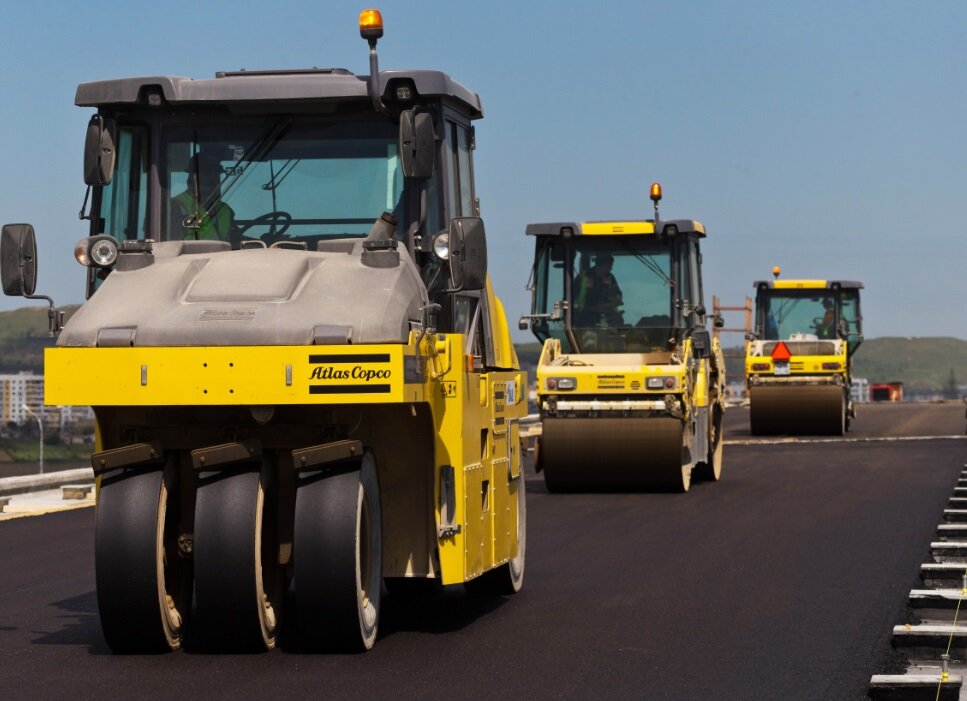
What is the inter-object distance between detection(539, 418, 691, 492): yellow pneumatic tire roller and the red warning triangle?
1230 centimetres

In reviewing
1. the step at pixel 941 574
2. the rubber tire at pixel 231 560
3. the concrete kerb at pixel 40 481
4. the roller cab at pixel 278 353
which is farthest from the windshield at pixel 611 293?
the rubber tire at pixel 231 560

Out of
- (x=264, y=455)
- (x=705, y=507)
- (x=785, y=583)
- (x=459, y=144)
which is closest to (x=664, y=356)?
(x=705, y=507)

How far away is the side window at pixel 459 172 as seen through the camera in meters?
9.01

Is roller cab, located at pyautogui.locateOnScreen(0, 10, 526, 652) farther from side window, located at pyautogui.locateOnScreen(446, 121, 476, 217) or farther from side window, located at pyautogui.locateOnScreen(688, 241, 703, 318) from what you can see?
side window, located at pyautogui.locateOnScreen(688, 241, 703, 318)

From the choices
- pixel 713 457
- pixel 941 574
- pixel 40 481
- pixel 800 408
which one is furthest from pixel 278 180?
pixel 800 408

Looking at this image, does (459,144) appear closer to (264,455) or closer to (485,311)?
(485,311)

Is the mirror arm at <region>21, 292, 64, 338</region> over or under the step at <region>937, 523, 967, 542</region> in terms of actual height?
over

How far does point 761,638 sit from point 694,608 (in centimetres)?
109

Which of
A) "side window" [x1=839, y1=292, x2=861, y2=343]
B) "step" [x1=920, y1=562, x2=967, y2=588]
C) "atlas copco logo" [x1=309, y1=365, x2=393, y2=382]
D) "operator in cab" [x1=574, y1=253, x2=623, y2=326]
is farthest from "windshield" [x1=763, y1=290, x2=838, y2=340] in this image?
"atlas copco logo" [x1=309, y1=365, x2=393, y2=382]

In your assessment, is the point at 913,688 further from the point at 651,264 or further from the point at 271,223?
the point at 651,264

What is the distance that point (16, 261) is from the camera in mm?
7922

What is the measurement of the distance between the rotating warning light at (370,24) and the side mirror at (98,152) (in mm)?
1578

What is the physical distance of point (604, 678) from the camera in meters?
7.16

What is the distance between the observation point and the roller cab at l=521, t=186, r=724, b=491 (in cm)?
1780
